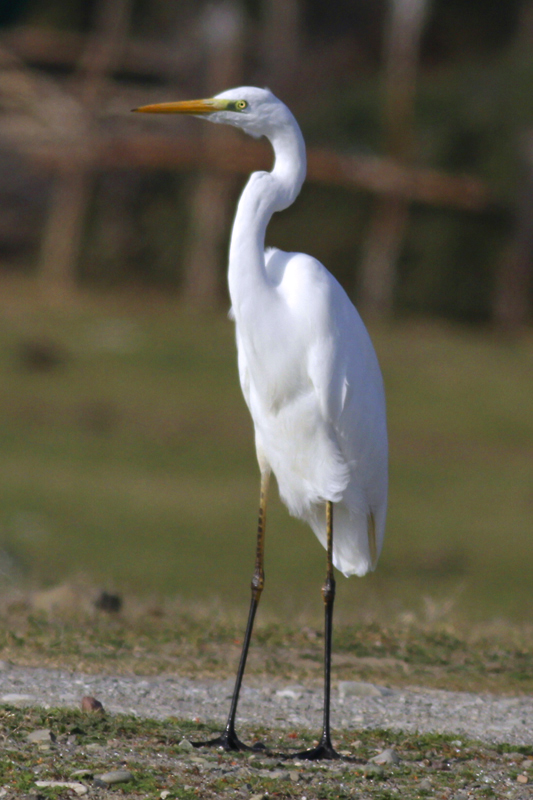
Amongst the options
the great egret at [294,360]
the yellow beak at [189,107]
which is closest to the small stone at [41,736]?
the great egret at [294,360]

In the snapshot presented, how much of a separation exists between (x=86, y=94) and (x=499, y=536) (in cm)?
850

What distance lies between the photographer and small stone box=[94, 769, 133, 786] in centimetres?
288

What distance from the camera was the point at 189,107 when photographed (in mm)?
3521

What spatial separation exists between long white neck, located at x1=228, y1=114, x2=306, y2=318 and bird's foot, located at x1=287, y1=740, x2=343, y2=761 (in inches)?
53.0

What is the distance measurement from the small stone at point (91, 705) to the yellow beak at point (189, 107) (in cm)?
182

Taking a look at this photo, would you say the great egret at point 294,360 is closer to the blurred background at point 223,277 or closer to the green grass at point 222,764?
the green grass at point 222,764

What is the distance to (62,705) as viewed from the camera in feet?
11.8

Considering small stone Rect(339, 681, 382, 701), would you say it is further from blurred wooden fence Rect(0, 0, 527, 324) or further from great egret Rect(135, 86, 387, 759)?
blurred wooden fence Rect(0, 0, 527, 324)

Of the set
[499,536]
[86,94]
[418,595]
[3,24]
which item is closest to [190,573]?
[418,595]

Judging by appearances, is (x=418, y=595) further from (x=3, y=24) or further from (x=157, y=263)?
(x=3, y=24)

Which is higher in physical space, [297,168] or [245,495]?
[297,168]

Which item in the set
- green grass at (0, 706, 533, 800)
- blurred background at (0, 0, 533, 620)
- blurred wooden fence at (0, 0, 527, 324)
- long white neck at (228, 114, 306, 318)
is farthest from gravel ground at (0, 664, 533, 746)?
blurred wooden fence at (0, 0, 527, 324)

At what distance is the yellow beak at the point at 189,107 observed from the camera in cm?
351

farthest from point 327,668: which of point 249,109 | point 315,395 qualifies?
point 249,109
